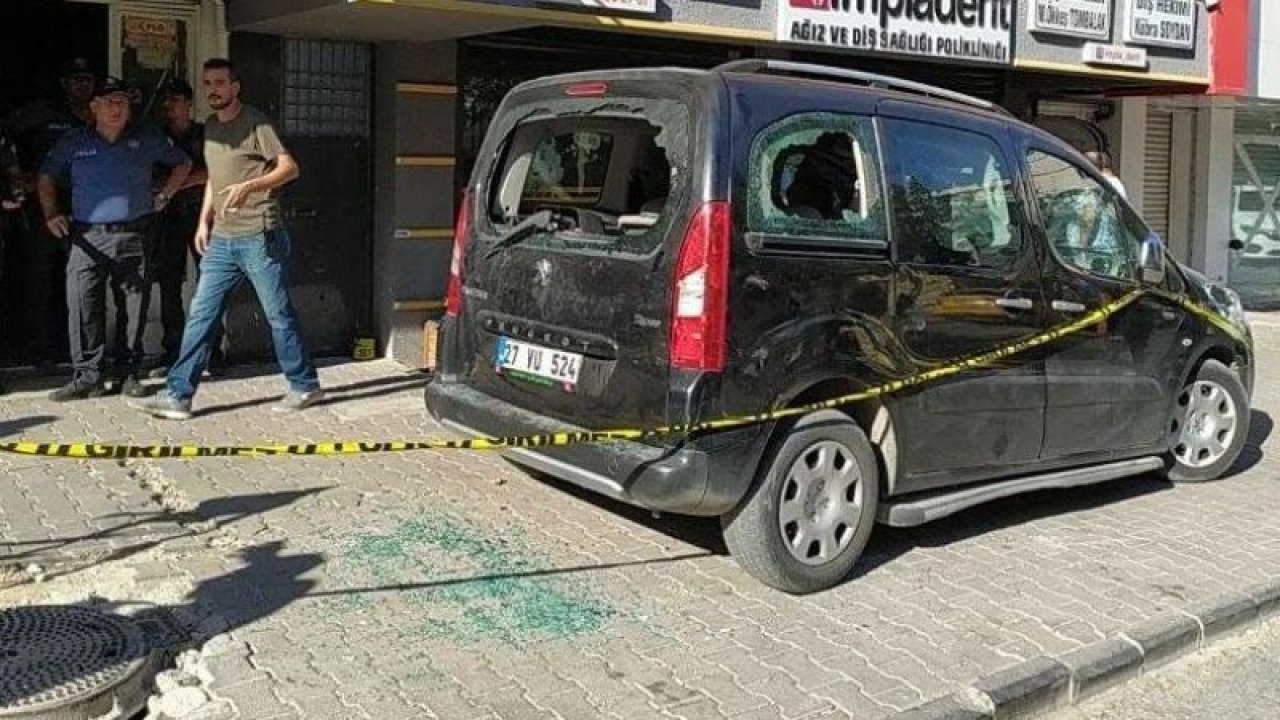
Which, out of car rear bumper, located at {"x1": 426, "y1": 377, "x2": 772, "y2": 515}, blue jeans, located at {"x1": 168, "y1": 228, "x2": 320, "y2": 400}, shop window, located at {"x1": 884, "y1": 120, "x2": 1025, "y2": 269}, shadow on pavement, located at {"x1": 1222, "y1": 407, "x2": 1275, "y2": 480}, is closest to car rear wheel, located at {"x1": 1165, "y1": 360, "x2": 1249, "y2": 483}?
shadow on pavement, located at {"x1": 1222, "y1": 407, "x2": 1275, "y2": 480}

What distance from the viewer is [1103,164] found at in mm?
12102

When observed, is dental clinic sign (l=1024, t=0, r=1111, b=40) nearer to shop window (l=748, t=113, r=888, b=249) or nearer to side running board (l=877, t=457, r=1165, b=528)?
side running board (l=877, t=457, r=1165, b=528)

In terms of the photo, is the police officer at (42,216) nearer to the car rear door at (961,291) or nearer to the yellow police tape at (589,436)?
the yellow police tape at (589,436)

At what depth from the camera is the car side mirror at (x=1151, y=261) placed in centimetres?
654

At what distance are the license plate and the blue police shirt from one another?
10.4ft

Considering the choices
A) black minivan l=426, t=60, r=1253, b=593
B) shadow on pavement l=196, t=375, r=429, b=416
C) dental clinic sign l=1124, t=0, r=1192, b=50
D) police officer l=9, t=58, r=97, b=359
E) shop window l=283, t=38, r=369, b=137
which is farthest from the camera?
dental clinic sign l=1124, t=0, r=1192, b=50

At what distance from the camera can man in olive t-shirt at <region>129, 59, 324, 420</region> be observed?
7.19 m

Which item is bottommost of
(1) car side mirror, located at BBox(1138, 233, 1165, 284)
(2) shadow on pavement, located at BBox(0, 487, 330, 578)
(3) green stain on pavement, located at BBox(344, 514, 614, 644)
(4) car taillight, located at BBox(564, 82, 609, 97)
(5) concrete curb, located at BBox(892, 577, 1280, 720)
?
(5) concrete curb, located at BBox(892, 577, 1280, 720)

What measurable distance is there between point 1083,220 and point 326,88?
520 centimetres

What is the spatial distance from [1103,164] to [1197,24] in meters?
1.65

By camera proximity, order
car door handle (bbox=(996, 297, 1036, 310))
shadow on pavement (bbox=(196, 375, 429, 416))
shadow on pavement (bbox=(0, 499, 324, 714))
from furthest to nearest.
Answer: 1. shadow on pavement (bbox=(196, 375, 429, 416))
2. car door handle (bbox=(996, 297, 1036, 310))
3. shadow on pavement (bbox=(0, 499, 324, 714))

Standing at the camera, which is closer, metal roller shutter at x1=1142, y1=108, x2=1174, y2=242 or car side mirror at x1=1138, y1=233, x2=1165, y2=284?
car side mirror at x1=1138, y1=233, x2=1165, y2=284

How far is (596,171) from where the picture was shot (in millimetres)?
5773

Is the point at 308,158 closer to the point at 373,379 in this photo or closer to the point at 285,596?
the point at 373,379
